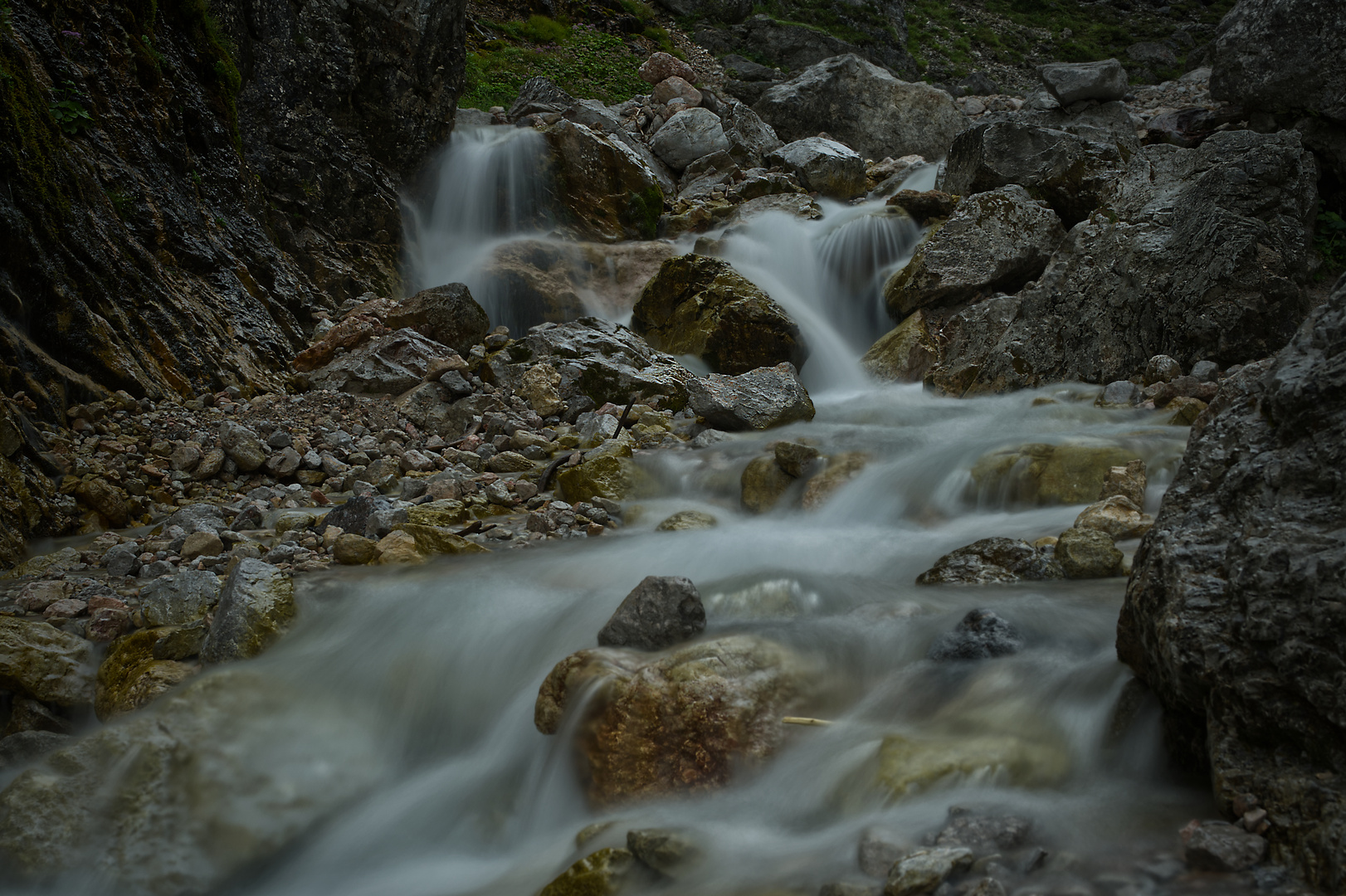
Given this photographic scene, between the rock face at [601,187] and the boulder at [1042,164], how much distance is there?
505 cm

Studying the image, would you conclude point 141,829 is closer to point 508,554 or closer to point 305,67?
point 508,554

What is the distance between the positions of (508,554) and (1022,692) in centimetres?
276

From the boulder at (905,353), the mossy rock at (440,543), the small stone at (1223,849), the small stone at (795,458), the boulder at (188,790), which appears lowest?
the boulder at (188,790)

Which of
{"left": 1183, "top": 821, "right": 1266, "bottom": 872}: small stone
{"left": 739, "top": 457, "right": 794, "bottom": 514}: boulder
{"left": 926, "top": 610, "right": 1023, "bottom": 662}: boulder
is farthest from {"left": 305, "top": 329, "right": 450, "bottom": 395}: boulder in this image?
{"left": 1183, "top": 821, "right": 1266, "bottom": 872}: small stone

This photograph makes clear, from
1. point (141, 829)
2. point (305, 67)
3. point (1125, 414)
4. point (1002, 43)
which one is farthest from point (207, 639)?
point (1002, 43)

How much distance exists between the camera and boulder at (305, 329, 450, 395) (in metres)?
7.23

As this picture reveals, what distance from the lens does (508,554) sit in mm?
4379

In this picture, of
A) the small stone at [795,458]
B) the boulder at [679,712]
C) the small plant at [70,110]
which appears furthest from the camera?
the small plant at [70,110]

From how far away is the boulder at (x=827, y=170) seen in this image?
14.5 metres

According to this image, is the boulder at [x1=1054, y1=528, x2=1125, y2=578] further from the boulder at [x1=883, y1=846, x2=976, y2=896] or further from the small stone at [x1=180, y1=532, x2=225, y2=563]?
the small stone at [x1=180, y1=532, x2=225, y2=563]

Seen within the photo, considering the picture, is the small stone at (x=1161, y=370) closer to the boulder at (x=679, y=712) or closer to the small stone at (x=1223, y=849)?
the boulder at (x=679, y=712)

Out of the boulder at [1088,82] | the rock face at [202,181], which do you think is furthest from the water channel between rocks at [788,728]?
the boulder at [1088,82]

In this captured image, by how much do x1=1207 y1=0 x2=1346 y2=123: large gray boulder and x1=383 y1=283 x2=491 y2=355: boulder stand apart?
976 cm

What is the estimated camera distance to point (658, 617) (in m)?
2.93
